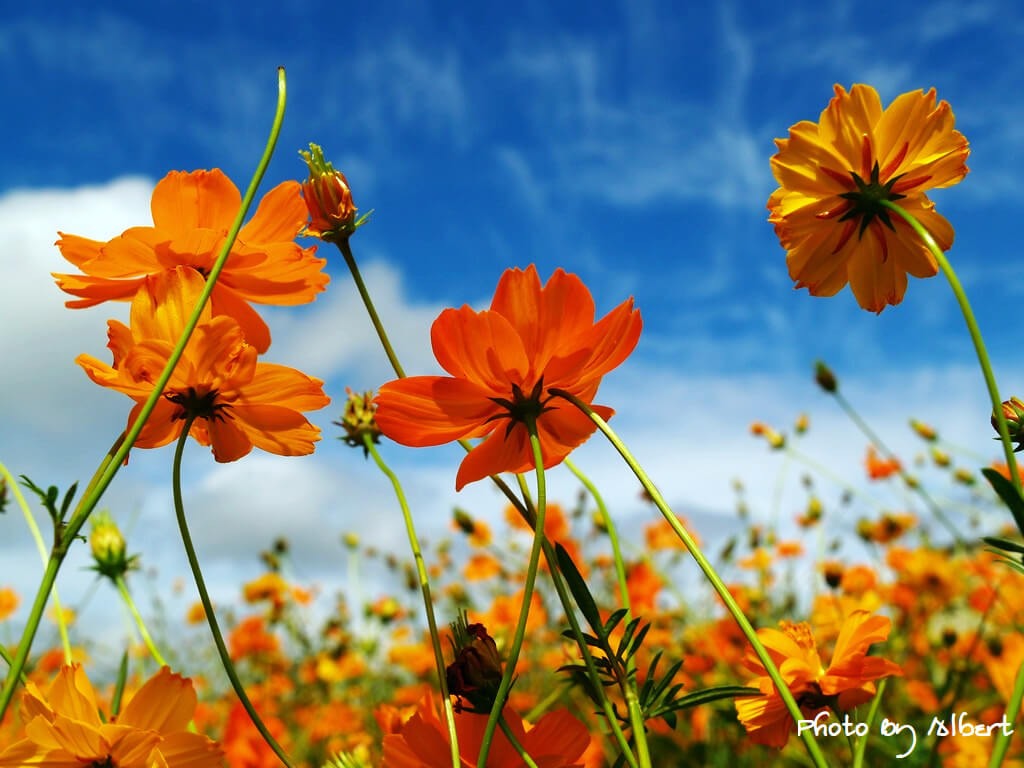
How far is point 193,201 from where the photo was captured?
1.83ft

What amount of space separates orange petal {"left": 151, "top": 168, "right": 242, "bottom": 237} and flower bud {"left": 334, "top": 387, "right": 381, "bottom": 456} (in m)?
0.20

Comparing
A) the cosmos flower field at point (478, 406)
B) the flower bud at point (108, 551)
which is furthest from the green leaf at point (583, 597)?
the flower bud at point (108, 551)

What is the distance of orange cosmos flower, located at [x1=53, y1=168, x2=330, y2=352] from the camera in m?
0.52

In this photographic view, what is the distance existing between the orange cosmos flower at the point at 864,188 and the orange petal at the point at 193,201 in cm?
39

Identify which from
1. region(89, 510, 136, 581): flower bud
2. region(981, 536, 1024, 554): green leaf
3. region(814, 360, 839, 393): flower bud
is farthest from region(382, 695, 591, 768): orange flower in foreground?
region(814, 360, 839, 393): flower bud

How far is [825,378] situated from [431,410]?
1.47 metres

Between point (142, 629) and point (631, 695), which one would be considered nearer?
point (631, 695)

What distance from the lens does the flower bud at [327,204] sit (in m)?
0.54

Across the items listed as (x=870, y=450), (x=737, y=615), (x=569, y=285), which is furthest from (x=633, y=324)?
(x=870, y=450)

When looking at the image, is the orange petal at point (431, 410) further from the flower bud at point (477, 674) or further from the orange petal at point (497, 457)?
the flower bud at point (477, 674)

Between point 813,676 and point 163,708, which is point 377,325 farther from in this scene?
point 813,676

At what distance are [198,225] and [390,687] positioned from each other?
298cm

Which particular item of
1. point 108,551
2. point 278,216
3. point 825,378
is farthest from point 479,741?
point 825,378

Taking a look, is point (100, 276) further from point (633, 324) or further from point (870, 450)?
point (870, 450)
